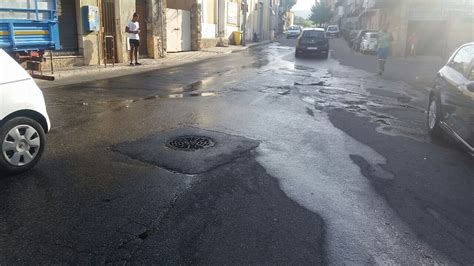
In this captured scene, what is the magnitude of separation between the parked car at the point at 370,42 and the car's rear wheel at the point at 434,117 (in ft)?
75.6

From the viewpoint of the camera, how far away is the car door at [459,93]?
18.4 feet

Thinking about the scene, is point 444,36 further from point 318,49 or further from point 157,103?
point 157,103

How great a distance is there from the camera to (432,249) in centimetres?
341

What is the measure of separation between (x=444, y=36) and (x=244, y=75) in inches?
817

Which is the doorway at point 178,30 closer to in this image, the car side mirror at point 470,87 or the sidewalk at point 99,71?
the sidewalk at point 99,71

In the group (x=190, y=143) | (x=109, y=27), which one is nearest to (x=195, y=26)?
(x=109, y=27)

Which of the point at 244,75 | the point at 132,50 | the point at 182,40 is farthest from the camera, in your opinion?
the point at 182,40

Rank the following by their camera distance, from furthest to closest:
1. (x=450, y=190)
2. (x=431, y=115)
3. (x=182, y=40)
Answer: (x=182, y=40) → (x=431, y=115) → (x=450, y=190)

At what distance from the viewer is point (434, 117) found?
7262 mm

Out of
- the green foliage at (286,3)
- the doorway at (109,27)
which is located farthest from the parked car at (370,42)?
the green foliage at (286,3)

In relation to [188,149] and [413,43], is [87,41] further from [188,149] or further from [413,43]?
[413,43]

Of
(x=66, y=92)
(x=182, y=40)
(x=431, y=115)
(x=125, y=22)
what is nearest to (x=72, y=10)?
(x=125, y=22)

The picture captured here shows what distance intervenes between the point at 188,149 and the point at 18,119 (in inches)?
85.5

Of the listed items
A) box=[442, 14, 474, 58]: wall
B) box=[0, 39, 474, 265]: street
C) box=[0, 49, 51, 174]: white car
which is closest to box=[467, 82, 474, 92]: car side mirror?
box=[0, 39, 474, 265]: street
